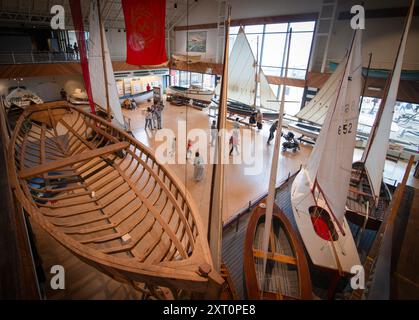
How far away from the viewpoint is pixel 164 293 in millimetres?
3234

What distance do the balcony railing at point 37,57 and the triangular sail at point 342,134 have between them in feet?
51.0

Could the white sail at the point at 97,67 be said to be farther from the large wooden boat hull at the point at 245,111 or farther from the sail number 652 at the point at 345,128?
the large wooden boat hull at the point at 245,111

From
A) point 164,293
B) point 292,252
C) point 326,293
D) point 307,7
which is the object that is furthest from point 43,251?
point 307,7

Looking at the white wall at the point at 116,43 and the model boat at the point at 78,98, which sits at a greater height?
the white wall at the point at 116,43

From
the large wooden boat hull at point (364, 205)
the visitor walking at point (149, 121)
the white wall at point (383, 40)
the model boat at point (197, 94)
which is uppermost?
the white wall at point (383, 40)

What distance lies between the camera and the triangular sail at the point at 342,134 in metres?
4.02

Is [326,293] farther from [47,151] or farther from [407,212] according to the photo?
[47,151]

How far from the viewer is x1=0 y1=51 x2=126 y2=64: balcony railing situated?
11.9 m

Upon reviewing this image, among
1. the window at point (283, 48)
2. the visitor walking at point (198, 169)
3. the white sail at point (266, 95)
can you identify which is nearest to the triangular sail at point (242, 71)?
the white sail at point (266, 95)

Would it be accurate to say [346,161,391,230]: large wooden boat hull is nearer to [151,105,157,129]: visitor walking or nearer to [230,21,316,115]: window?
[230,21,316,115]: window

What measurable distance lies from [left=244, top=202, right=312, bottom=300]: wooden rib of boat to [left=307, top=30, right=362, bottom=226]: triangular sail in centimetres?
105

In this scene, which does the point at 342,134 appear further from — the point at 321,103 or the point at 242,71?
Result: the point at 242,71

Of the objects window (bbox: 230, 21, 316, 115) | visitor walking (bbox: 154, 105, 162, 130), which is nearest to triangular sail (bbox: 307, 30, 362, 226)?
window (bbox: 230, 21, 316, 115)

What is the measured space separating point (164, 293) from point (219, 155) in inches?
90.8
